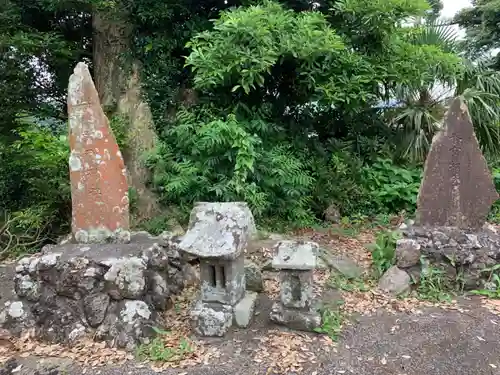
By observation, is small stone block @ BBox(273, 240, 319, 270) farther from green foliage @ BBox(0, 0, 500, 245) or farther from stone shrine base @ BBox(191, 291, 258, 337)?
green foliage @ BBox(0, 0, 500, 245)

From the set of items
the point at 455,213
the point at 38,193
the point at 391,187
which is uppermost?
the point at 38,193

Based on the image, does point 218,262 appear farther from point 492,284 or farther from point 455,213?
point 492,284

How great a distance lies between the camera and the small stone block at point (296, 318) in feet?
11.7

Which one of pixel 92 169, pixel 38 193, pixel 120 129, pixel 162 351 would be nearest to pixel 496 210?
pixel 162 351

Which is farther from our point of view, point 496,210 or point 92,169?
point 496,210

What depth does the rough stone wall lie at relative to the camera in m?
4.28

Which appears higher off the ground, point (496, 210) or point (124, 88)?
point (124, 88)

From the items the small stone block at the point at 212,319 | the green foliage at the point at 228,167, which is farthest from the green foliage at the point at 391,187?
the small stone block at the point at 212,319

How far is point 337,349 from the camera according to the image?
339 cm

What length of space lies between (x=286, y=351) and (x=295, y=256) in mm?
774

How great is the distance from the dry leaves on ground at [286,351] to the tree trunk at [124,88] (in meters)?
3.42

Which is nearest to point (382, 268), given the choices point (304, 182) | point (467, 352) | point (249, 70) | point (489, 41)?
point (467, 352)

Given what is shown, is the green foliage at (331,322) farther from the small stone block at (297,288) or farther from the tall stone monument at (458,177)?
the tall stone monument at (458,177)

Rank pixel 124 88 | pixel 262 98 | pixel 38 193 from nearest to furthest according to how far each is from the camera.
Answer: pixel 38 193 → pixel 262 98 → pixel 124 88
